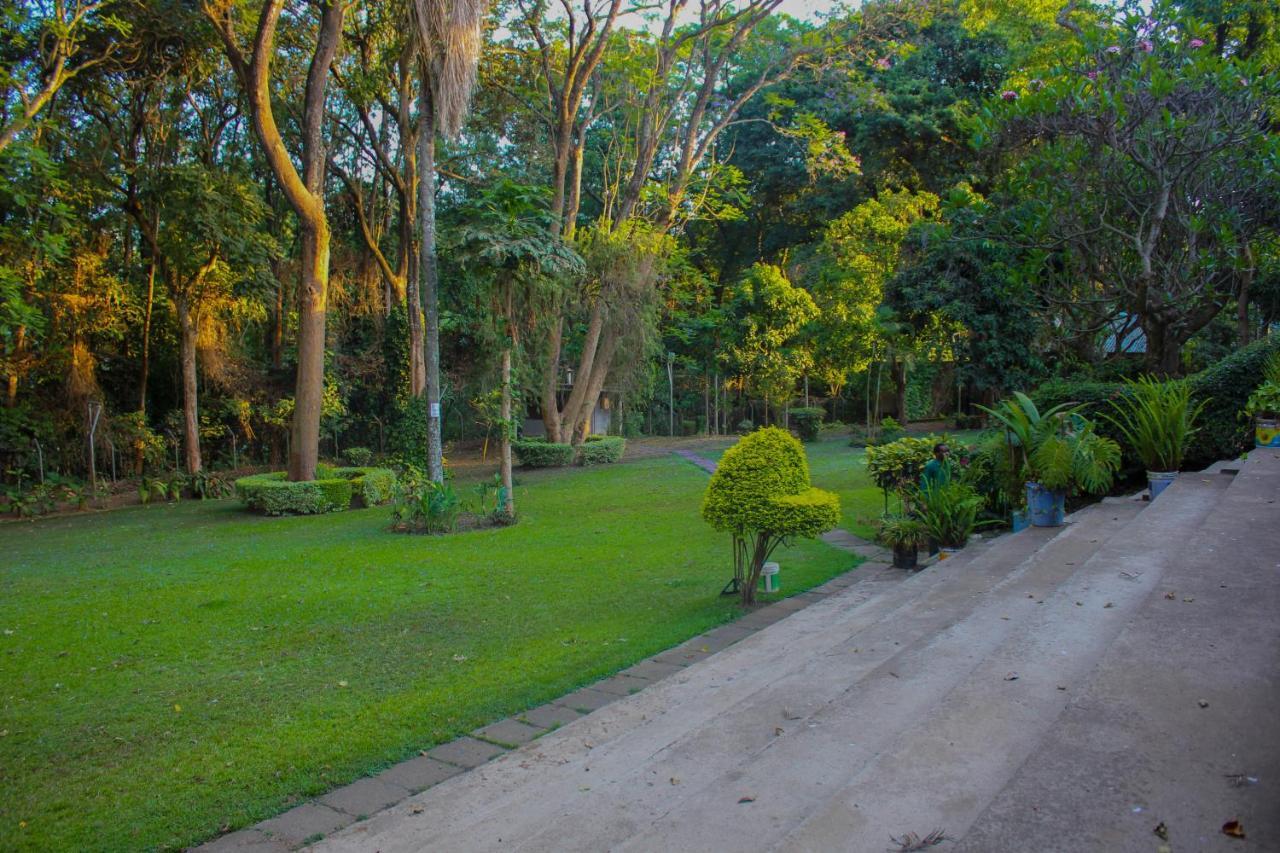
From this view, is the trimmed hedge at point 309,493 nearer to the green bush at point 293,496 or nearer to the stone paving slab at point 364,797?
the green bush at point 293,496

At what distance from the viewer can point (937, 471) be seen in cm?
863

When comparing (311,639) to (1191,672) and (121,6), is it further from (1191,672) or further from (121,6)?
(121,6)

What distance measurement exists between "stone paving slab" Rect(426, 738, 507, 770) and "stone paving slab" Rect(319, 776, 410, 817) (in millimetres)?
323

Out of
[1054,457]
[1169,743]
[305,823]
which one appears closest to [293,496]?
[305,823]

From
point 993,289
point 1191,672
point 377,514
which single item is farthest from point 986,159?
point 1191,672

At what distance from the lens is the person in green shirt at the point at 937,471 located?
8531 mm

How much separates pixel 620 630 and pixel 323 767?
8.83 ft

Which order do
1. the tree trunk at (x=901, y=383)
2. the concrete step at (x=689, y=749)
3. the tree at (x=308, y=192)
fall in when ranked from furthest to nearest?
the tree trunk at (x=901, y=383) < the tree at (x=308, y=192) < the concrete step at (x=689, y=749)

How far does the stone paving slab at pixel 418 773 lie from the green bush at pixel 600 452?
16252mm

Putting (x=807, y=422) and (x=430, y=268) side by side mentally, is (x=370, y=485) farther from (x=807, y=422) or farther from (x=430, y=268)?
(x=807, y=422)

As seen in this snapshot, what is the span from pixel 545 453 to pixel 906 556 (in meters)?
12.7

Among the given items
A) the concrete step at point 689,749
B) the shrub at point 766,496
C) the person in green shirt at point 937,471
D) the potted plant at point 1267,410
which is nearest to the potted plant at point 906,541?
the person in green shirt at point 937,471

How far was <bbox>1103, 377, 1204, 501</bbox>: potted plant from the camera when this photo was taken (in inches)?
314

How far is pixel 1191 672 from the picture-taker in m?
2.80
